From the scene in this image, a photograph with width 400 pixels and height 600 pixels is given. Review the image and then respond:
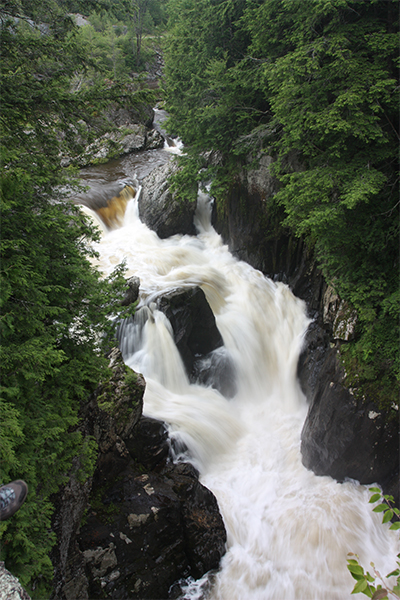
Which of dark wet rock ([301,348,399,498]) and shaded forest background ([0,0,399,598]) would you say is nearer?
shaded forest background ([0,0,399,598])

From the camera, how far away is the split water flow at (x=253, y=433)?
18.7 ft

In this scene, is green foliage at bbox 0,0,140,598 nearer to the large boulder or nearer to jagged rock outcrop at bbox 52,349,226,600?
jagged rock outcrop at bbox 52,349,226,600

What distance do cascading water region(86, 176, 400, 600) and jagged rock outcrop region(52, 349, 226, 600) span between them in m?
0.49

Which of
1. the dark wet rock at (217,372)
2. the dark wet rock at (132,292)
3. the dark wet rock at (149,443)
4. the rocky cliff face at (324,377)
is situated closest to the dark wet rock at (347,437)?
the rocky cliff face at (324,377)

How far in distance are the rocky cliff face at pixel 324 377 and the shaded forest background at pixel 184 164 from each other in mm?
410

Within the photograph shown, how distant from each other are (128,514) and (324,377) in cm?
465

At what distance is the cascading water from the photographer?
5.71 metres

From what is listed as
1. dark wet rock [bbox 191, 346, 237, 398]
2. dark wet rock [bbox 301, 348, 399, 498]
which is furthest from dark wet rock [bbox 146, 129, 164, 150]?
dark wet rock [bbox 301, 348, 399, 498]

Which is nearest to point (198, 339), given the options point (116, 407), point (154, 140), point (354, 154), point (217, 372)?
point (217, 372)

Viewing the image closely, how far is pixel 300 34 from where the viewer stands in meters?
7.13

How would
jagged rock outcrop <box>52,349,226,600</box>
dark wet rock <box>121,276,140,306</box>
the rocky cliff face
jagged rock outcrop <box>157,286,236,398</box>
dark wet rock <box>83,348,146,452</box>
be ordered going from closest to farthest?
jagged rock outcrop <box>52,349,226,600</box>, dark wet rock <box>83,348,146,452</box>, the rocky cliff face, dark wet rock <box>121,276,140,306</box>, jagged rock outcrop <box>157,286,236,398</box>

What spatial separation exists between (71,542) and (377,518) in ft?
17.4

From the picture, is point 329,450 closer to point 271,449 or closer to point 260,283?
point 271,449

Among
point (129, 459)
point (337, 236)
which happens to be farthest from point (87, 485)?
point (337, 236)
